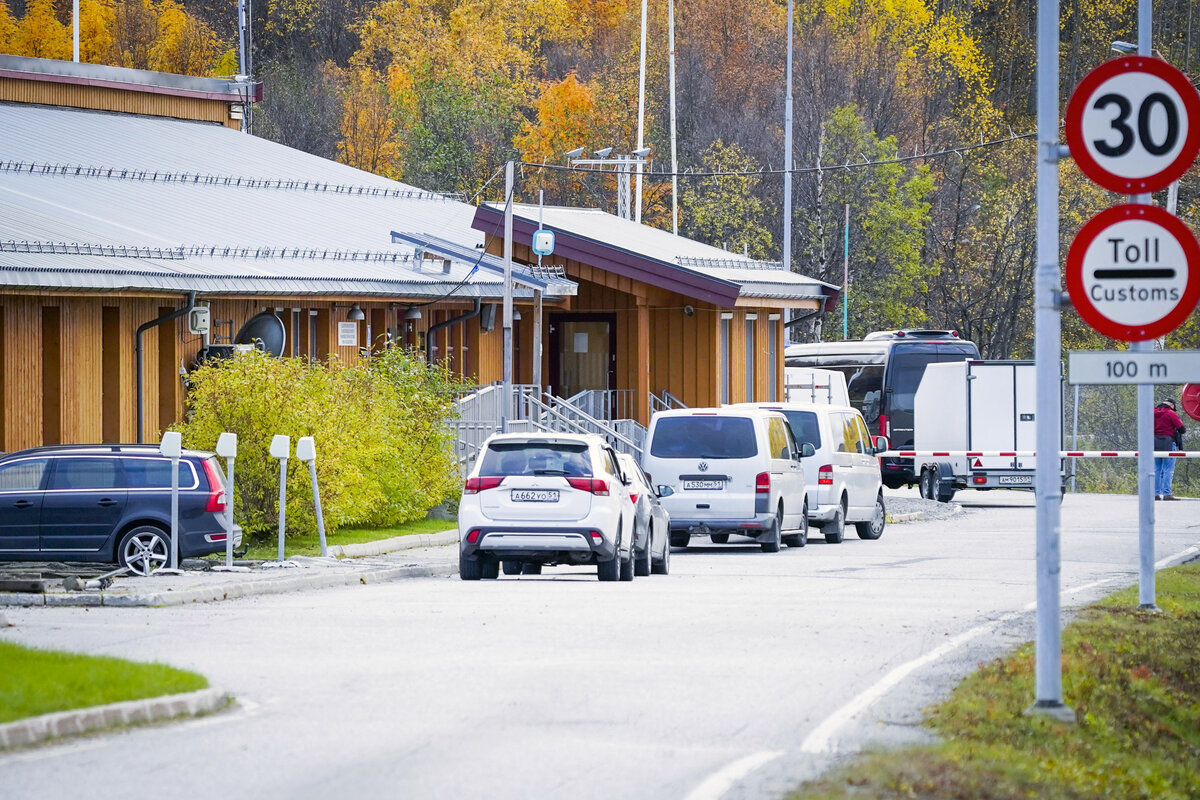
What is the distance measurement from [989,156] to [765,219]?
10347 millimetres

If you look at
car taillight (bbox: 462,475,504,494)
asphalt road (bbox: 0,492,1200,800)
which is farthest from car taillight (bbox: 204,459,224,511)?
car taillight (bbox: 462,475,504,494)

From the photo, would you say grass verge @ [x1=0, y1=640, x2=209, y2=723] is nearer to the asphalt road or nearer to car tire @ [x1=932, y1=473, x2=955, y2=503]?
the asphalt road

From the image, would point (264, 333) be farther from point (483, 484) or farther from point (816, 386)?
point (816, 386)

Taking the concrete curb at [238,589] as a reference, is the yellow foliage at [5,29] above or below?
above

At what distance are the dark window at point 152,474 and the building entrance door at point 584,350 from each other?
1780 cm

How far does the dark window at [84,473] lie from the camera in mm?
20594

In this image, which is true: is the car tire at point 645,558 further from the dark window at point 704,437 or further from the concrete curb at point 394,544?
the concrete curb at point 394,544

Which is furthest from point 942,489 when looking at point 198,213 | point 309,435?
point 309,435

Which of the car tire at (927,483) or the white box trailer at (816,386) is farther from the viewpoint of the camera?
the white box trailer at (816,386)

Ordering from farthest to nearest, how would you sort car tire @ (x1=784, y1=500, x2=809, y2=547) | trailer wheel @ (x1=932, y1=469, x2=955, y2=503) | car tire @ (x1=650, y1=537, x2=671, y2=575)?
1. trailer wheel @ (x1=932, y1=469, x2=955, y2=503)
2. car tire @ (x1=784, y1=500, x2=809, y2=547)
3. car tire @ (x1=650, y1=537, x2=671, y2=575)

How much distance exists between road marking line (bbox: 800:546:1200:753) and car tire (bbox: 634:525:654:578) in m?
5.55

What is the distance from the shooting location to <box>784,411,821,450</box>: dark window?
92.9 ft

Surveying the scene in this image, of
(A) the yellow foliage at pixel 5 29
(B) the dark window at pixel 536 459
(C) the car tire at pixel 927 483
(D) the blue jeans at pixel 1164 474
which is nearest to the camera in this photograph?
(B) the dark window at pixel 536 459

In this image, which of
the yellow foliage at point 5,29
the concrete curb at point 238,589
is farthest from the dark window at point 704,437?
the yellow foliage at point 5,29
